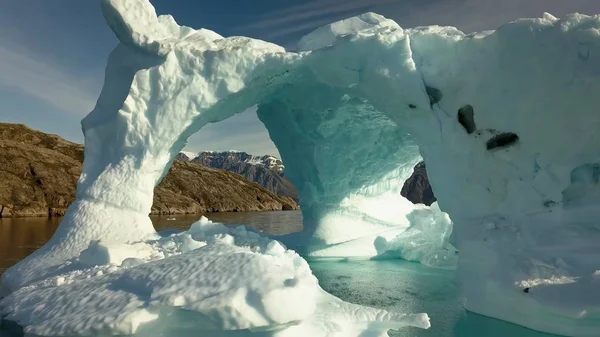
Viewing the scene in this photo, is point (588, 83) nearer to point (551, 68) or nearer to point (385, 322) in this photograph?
point (551, 68)

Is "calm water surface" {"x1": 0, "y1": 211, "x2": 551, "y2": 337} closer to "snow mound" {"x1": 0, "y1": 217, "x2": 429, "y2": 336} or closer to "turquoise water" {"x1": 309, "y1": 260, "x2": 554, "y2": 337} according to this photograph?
"turquoise water" {"x1": 309, "y1": 260, "x2": 554, "y2": 337}

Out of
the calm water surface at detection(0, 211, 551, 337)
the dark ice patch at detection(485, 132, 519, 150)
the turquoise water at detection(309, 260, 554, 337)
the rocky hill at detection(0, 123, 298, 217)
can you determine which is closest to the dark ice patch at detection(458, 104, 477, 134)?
the dark ice patch at detection(485, 132, 519, 150)

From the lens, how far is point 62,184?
4412 centimetres

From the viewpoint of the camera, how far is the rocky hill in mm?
40719

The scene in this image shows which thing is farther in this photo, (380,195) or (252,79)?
(380,195)

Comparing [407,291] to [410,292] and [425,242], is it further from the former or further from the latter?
[425,242]

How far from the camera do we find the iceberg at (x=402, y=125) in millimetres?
5461

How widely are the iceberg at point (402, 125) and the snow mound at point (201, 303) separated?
0.9 inches

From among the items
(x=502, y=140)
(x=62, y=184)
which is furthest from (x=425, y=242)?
(x=62, y=184)

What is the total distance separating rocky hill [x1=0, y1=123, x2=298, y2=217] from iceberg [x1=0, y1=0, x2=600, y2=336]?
3478 cm

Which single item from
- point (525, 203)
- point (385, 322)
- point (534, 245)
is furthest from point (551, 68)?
point (385, 322)

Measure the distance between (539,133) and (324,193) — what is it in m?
7.65

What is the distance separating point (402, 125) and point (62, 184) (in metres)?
41.5

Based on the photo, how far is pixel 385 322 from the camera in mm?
5234
